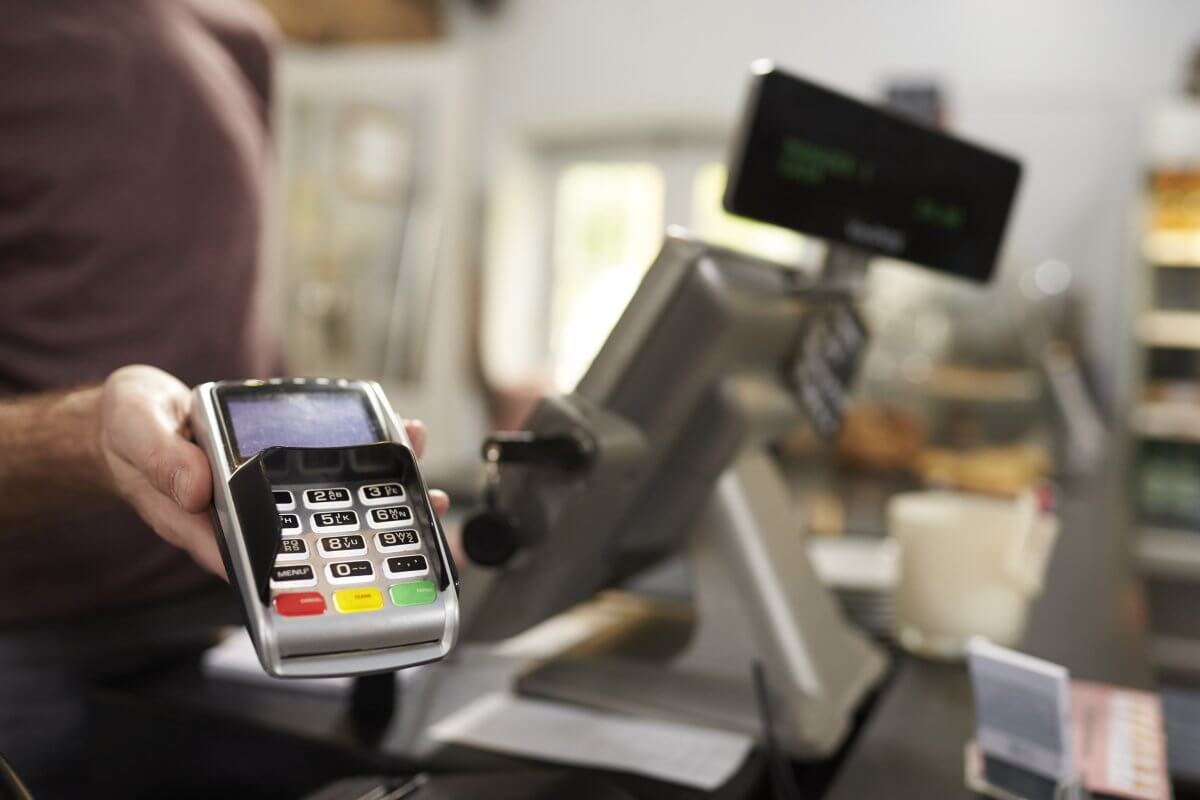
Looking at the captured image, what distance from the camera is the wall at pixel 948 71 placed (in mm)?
4539

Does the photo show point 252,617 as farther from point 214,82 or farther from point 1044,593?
point 1044,593

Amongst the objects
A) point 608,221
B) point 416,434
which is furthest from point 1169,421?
point 416,434

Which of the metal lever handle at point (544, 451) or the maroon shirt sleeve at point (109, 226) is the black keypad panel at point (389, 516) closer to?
the metal lever handle at point (544, 451)

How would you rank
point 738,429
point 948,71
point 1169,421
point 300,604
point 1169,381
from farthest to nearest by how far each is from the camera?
point 948,71 → point 1169,381 → point 1169,421 → point 738,429 → point 300,604

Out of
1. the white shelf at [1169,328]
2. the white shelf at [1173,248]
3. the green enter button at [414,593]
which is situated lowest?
the white shelf at [1169,328]

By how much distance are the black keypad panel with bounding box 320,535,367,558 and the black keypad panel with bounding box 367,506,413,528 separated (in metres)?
0.01

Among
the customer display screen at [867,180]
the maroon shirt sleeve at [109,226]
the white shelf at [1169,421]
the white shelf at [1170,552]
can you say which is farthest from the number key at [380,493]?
the white shelf at [1169,421]

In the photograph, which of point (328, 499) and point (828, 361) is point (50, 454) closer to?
point (328, 499)

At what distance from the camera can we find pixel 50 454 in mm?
586

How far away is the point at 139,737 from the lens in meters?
0.81

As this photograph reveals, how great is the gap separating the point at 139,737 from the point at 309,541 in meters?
0.50

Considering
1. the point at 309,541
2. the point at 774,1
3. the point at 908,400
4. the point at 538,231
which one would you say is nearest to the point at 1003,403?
the point at 908,400

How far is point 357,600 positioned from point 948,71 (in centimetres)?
502

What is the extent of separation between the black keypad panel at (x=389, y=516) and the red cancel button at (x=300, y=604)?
53 millimetres
